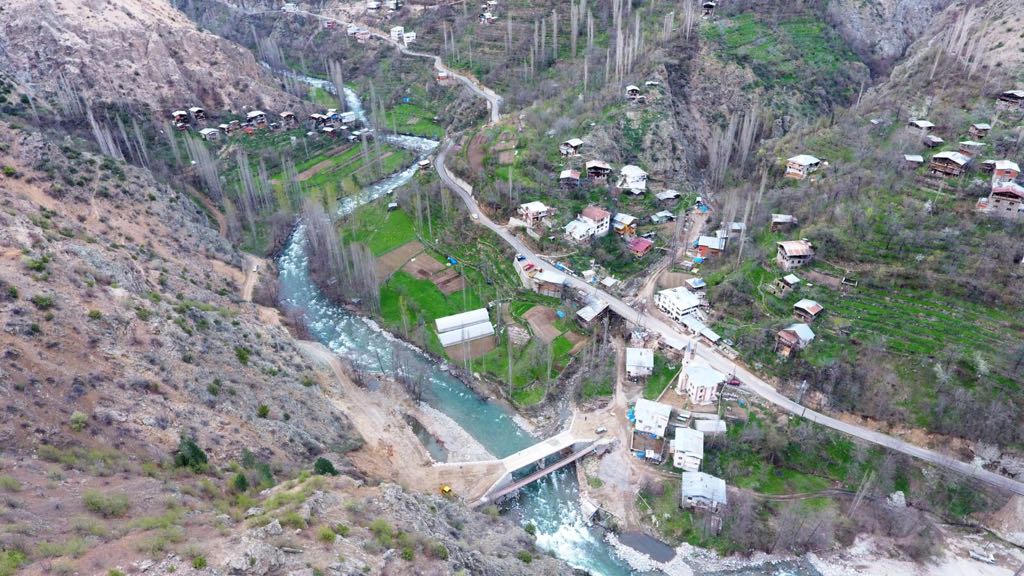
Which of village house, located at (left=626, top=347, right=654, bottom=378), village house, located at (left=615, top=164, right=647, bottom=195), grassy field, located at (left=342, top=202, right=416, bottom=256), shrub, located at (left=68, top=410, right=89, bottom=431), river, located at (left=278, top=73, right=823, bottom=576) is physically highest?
shrub, located at (left=68, top=410, right=89, bottom=431)

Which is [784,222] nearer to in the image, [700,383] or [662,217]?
[662,217]

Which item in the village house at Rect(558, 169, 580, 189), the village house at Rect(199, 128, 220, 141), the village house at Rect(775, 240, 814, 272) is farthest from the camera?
the village house at Rect(199, 128, 220, 141)

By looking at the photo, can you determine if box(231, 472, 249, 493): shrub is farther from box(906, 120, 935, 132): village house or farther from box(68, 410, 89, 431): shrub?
box(906, 120, 935, 132): village house

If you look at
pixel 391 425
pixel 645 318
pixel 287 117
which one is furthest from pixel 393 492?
pixel 287 117

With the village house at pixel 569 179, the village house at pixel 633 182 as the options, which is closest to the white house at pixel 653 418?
the village house at pixel 633 182

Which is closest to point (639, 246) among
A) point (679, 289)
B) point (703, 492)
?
point (679, 289)

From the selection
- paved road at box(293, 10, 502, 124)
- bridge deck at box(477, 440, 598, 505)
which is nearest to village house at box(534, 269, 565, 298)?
bridge deck at box(477, 440, 598, 505)

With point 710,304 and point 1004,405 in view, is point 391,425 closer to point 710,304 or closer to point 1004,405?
point 710,304
